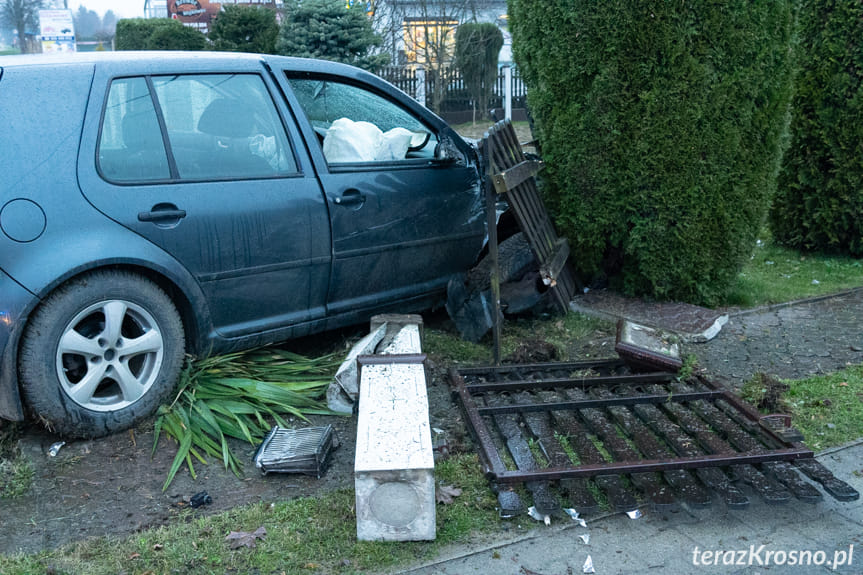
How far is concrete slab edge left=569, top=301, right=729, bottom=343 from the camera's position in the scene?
523cm

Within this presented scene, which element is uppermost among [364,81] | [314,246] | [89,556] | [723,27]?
[723,27]

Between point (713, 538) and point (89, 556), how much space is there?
7.90 ft

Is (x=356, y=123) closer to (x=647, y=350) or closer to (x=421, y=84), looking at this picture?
(x=647, y=350)

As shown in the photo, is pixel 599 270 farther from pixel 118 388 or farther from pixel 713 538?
pixel 118 388

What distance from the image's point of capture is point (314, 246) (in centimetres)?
448

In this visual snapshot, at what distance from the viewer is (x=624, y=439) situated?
155 inches

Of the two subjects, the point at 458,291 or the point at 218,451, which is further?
the point at 458,291

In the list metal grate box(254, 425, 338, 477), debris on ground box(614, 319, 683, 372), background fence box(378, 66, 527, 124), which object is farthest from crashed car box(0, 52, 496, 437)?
background fence box(378, 66, 527, 124)

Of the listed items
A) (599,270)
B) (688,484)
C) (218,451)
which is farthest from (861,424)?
(218,451)

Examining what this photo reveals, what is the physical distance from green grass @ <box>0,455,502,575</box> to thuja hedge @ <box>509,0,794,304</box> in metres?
2.88

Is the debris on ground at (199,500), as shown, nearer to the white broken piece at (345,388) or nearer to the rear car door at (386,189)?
the white broken piece at (345,388)

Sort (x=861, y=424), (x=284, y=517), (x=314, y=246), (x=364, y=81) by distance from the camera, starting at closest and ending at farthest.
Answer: (x=284, y=517) < (x=861, y=424) < (x=314, y=246) < (x=364, y=81)

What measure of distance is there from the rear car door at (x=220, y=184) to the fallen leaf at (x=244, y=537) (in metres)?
1.38

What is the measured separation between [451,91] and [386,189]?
20.2 meters
